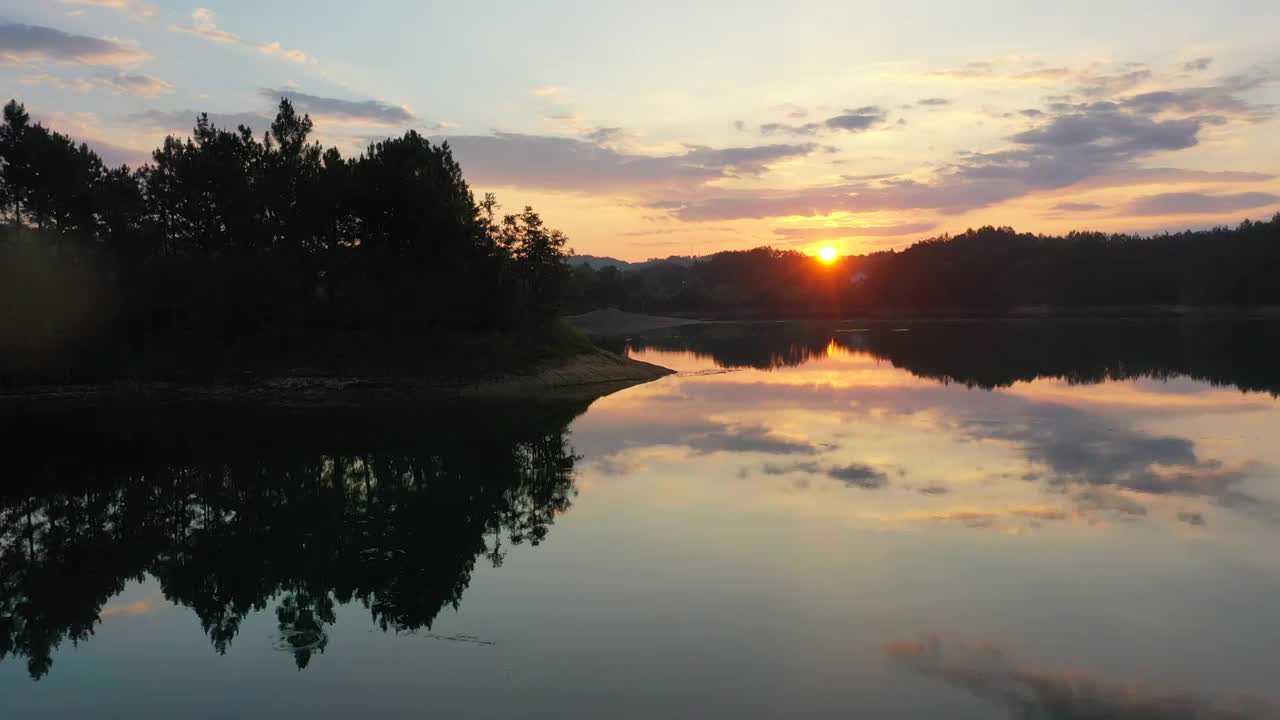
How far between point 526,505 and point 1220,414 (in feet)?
104

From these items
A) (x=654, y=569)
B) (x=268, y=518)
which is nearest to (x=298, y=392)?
(x=268, y=518)

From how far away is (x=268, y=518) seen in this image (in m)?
23.1

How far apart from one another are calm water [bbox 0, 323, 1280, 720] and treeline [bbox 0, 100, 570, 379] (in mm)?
16377

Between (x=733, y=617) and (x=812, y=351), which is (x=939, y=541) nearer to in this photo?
(x=733, y=617)

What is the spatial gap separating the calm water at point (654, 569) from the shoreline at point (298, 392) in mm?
10537

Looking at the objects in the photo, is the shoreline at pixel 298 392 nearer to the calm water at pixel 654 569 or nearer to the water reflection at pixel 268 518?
the water reflection at pixel 268 518

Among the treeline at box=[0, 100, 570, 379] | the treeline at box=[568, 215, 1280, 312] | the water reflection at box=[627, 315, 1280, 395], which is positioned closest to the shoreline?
the treeline at box=[0, 100, 570, 379]

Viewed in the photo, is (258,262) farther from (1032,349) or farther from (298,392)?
(1032,349)

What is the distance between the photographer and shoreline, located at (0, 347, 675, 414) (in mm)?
47844

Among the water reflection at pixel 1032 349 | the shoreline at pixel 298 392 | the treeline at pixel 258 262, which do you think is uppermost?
the treeline at pixel 258 262

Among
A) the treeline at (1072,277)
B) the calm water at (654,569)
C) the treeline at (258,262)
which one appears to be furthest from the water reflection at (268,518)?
the treeline at (1072,277)

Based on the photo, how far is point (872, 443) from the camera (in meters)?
31.9

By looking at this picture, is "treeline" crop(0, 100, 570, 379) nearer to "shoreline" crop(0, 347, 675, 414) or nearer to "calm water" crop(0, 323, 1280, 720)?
"shoreline" crop(0, 347, 675, 414)

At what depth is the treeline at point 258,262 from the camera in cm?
5231
